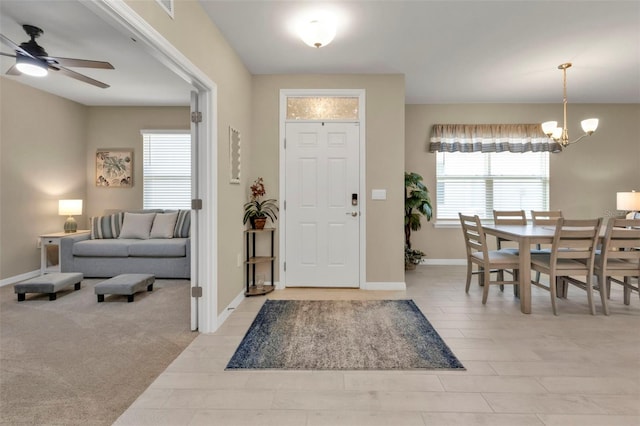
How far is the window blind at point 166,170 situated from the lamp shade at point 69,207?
3.07ft

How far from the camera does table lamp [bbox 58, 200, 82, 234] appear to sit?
511 centimetres

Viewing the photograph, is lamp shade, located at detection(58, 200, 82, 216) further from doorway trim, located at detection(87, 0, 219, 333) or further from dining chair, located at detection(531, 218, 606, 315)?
dining chair, located at detection(531, 218, 606, 315)

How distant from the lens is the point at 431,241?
224 inches

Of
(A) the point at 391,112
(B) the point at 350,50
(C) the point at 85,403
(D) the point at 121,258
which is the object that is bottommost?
(C) the point at 85,403

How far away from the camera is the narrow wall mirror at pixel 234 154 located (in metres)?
3.34

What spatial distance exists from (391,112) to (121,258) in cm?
404

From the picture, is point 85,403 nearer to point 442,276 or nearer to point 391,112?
point 391,112

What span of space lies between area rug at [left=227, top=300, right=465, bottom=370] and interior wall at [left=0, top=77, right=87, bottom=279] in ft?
12.1

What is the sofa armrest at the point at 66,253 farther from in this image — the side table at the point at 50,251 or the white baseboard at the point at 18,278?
the white baseboard at the point at 18,278

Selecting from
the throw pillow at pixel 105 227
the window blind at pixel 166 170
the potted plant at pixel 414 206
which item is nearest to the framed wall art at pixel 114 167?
the window blind at pixel 166 170

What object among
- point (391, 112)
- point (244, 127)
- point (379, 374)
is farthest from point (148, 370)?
point (391, 112)

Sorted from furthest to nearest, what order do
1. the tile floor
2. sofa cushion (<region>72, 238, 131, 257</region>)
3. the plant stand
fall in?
1. sofa cushion (<region>72, 238, 131, 257</region>)
2. the plant stand
3. the tile floor

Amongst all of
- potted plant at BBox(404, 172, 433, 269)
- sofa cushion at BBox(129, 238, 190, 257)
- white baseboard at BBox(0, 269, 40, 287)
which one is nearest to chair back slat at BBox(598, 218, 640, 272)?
potted plant at BBox(404, 172, 433, 269)

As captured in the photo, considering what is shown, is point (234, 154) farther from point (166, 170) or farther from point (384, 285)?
point (166, 170)
